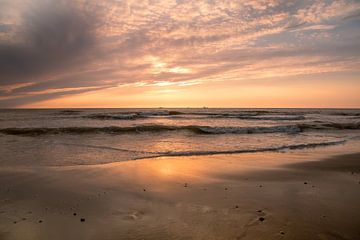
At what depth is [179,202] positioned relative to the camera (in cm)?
505

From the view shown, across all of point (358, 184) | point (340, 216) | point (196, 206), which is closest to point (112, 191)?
point (196, 206)

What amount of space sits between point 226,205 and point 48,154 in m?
7.93

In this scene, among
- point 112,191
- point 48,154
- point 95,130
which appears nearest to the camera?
point 112,191

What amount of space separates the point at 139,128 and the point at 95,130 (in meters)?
3.37

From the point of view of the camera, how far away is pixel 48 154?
10.4 metres

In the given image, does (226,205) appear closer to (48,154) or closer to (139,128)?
(48,154)

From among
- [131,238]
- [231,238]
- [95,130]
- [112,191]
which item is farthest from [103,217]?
[95,130]

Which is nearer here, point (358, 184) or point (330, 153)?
point (358, 184)

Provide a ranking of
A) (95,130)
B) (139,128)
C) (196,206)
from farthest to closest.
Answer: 1. (139,128)
2. (95,130)
3. (196,206)

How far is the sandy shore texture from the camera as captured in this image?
3.81m

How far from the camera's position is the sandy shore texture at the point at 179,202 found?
3.81m

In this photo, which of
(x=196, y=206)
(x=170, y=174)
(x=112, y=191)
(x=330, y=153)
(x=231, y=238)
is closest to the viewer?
(x=231, y=238)

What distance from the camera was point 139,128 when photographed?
22.2 m

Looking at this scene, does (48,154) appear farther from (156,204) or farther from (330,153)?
(330,153)
